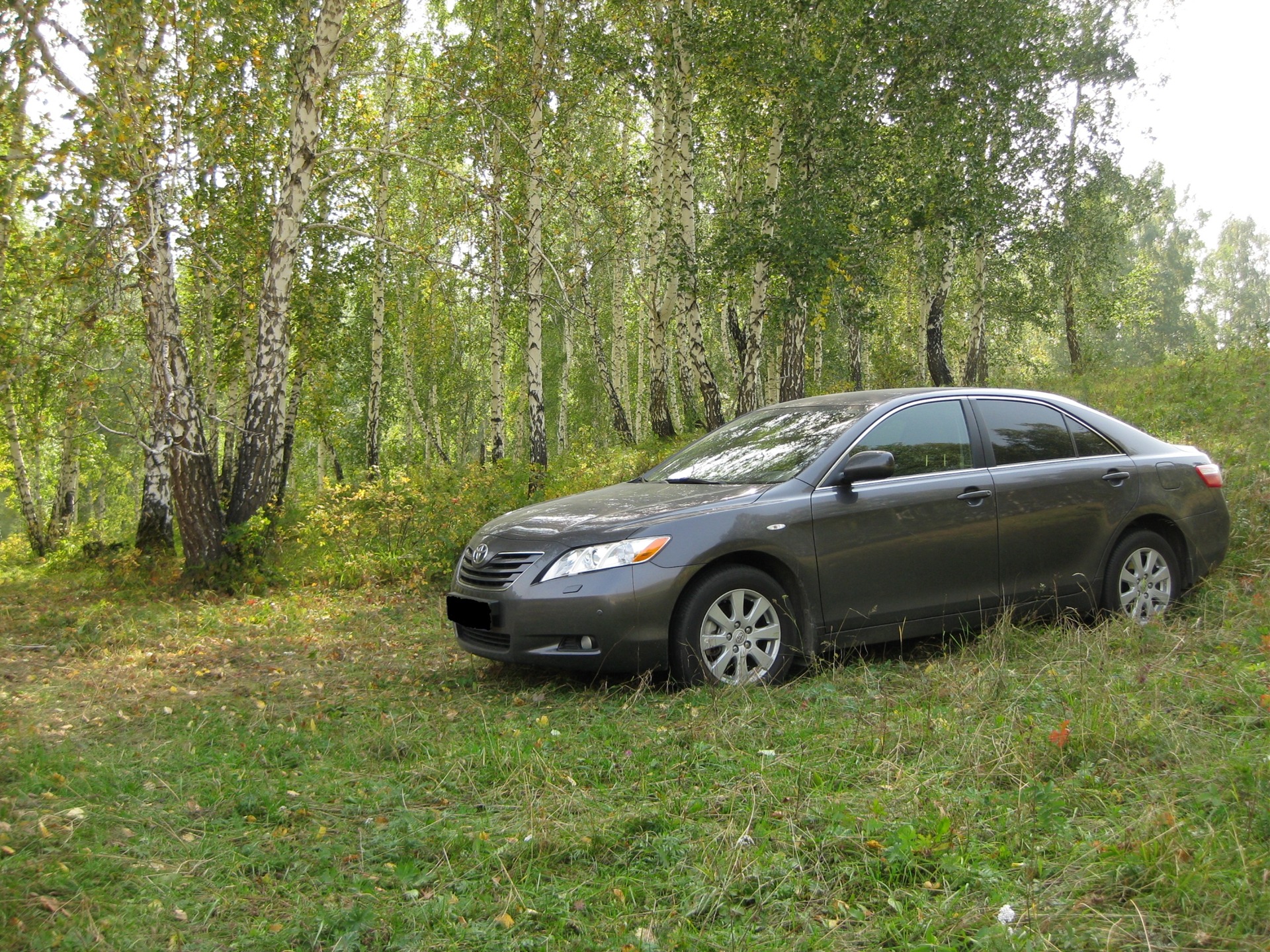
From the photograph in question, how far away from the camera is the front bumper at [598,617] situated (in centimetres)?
500

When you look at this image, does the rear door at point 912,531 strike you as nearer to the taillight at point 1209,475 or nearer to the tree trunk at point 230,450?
the taillight at point 1209,475

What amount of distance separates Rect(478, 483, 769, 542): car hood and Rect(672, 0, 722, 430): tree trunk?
32.7 feet

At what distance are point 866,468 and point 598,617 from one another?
1727 millimetres

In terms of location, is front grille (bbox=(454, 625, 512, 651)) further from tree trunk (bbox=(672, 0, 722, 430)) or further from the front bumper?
tree trunk (bbox=(672, 0, 722, 430))

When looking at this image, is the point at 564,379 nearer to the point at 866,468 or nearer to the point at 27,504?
the point at 27,504

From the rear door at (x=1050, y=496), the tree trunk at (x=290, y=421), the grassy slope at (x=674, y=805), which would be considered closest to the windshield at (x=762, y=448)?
the rear door at (x=1050, y=496)

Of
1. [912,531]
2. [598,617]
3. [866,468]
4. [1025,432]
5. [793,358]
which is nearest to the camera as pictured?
[598,617]

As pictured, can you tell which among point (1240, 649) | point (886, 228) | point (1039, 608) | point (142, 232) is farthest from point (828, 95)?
point (1240, 649)

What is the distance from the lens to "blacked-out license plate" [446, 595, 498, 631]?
532cm

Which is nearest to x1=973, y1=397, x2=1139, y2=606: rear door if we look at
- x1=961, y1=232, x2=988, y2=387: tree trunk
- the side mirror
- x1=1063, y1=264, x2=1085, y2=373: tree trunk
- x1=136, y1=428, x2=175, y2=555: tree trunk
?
the side mirror

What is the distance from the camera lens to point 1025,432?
6.22 metres

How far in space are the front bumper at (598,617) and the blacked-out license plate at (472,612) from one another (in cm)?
15

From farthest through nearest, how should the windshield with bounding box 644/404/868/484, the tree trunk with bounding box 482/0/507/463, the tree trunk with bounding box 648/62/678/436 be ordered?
the tree trunk with bounding box 648/62/678/436 → the tree trunk with bounding box 482/0/507/463 → the windshield with bounding box 644/404/868/484

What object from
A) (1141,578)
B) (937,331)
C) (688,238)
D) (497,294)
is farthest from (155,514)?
(937,331)
